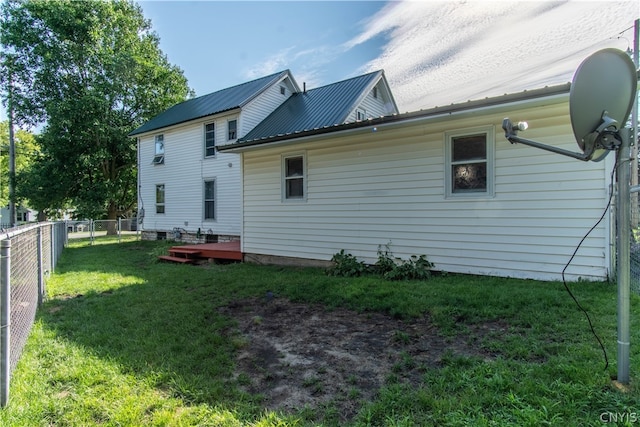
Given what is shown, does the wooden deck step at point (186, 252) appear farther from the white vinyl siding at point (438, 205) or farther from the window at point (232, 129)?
the window at point (232, 129)

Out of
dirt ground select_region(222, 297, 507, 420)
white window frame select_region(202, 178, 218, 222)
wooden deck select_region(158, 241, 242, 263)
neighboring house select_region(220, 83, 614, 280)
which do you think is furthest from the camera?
white window frame select_region(202, 178, 218, 222)

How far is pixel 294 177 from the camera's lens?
7.72m

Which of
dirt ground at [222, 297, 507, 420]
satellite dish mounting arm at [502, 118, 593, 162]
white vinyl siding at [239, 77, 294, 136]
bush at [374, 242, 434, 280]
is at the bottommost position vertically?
dirt ground at [222, 297, 507, 420]

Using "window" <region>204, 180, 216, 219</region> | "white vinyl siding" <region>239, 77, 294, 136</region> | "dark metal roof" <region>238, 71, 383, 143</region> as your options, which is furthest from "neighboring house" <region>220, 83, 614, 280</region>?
"window" <region>204, 180, 216, 219</region>

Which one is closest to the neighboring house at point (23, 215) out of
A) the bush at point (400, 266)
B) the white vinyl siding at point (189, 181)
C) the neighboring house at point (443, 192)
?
the white vinyl siding at point (189, 181)

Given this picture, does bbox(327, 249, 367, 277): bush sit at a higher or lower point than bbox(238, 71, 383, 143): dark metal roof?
lower

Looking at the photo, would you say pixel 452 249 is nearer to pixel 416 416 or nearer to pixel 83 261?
pixel 416 416

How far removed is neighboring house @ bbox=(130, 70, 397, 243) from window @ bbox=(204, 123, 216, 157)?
0.13 feet

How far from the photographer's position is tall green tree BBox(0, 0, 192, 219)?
18703mm

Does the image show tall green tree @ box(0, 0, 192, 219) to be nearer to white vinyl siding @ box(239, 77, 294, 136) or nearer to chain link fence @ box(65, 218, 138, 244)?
chain link fence @ box(65, 218, 138, 244)

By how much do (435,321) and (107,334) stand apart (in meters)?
3.48

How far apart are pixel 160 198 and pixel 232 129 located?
5.61 metres

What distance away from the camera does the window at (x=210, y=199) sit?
42.5ft

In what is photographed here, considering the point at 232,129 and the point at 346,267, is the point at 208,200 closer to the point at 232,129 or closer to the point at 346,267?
the point at 232,129
